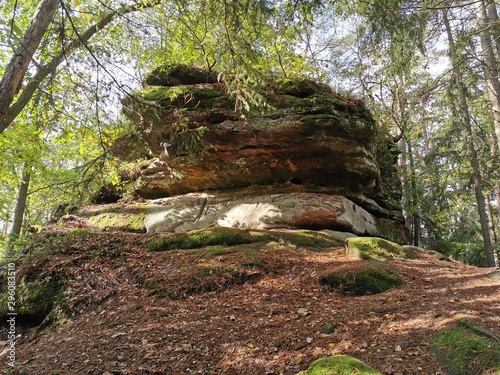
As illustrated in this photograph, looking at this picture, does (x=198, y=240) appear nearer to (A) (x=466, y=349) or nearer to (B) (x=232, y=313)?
(B) (x=232, y=313)

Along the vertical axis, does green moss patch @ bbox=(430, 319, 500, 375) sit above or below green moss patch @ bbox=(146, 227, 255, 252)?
below

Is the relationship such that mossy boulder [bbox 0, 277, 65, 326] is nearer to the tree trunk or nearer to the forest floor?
the forest floor

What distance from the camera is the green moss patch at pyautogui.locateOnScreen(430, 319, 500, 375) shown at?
2326mm

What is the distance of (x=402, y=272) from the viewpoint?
18.6 ft

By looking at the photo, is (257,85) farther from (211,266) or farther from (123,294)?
(123,294)

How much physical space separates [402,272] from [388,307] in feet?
6.70

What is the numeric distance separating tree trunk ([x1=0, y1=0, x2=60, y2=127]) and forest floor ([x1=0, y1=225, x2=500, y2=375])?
10.5ft

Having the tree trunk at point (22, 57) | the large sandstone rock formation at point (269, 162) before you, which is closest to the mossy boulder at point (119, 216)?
the large sandstone rock formation at point (269, 162)

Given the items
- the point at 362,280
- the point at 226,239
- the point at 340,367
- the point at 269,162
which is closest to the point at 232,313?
the point at 362,280

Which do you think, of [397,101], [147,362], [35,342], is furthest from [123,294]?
[397,101]

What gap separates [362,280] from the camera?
16.2 feet

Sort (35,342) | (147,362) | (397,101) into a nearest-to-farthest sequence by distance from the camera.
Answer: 1. (147,362)
2. (35,342)
3. (397,101)

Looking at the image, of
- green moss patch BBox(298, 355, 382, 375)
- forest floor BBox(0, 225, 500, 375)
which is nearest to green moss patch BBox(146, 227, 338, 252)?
forest floor BBox(0, 225, 500, 375)

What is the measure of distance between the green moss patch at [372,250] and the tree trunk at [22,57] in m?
6.52
